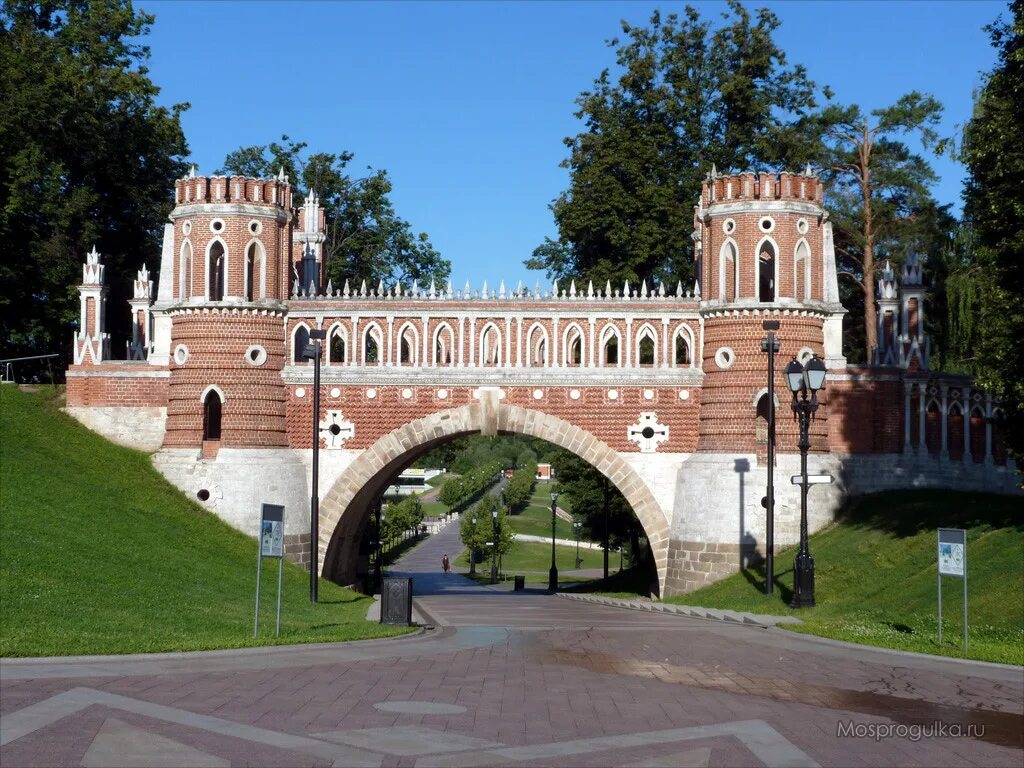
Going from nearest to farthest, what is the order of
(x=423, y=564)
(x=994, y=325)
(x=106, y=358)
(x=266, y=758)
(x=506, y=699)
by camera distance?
(x=266, y=758) < (x=506, y=699) < (x=994, y=325) < (x=106, y=358) < (x=423, y=564)

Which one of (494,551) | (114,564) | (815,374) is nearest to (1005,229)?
(815,374)

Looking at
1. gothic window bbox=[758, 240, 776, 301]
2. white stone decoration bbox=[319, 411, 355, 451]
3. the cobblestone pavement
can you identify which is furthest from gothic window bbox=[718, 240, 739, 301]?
the cobblestone pavement

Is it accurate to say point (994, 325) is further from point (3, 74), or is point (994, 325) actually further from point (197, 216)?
point (3, 74)

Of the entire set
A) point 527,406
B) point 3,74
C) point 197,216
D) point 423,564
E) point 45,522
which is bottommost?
point 423,564

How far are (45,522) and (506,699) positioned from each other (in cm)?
1546

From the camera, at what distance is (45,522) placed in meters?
26.1

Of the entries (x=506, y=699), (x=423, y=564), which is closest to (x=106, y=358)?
(x=506, y=699)

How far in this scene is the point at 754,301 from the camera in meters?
33.0

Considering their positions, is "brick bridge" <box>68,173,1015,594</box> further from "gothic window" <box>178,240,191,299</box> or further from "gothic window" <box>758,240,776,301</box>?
"gothic window" <box>758,240,776,301</box>

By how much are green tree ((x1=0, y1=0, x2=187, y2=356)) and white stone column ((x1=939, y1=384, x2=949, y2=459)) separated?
92.8 ft

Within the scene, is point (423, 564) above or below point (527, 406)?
below

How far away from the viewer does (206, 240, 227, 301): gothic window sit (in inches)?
1358

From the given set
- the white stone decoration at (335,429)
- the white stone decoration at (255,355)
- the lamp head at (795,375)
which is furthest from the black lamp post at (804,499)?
the white stone decoration at (255,355)

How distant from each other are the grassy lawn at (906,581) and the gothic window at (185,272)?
1496 centimetres
